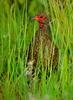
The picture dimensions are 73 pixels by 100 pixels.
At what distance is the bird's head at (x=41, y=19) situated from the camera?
13.5 feet

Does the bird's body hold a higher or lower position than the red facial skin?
lower

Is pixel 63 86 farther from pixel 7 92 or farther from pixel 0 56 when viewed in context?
pixel 0 56

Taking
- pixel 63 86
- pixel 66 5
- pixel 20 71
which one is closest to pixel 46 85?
pixel 63 86

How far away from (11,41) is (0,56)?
24 cm

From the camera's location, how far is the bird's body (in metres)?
3.80

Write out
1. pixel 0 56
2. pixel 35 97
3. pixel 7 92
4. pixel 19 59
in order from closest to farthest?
pixel 35 97, pixel 7 92, pixel 19 59, pixel 0 56

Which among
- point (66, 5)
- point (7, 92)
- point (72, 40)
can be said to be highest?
point (66, 5)

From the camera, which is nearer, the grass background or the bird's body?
the grass background

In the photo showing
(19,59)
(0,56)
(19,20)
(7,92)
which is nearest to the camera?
(7,92)

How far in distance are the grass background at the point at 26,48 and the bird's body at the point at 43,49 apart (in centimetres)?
5

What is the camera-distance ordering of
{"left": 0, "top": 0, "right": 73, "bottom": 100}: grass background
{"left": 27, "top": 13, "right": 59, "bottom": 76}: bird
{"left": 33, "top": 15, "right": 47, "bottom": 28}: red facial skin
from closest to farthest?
Result: 1. {"left": 0, "top": 0, "right": 73, "bottom": 100}: grass background
2. {"left": 27, "top": 13, "right": 59, "bottom": 76}: bird
3. {"left": 33, "top": 15, "right": 47, "bottom": 28}: red facial skin

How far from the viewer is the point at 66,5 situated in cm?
413

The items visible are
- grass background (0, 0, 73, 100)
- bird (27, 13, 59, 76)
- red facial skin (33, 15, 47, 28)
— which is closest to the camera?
grass background (0, 0, 73, 100)

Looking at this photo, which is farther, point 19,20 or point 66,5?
point 19,20
